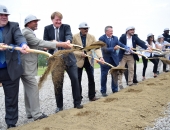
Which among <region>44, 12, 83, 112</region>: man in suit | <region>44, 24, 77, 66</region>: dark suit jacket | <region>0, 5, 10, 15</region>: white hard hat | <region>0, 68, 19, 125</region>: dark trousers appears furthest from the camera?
<region>44, 24, 77, 66</region>: dark suit jacket

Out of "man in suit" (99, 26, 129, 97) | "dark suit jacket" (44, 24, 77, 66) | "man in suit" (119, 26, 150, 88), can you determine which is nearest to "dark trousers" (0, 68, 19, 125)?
"dark suit jacket" (44, 24, 77, 66)

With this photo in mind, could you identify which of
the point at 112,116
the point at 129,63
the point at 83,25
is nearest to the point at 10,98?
the point at 112,116

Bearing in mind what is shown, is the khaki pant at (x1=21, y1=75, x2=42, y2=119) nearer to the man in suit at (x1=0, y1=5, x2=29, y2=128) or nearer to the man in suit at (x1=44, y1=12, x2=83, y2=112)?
the man in suit at (x1=0, y1=5, x2=29, y2=128)

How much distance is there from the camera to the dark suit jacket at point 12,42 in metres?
4.59

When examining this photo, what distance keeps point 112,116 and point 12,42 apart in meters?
2.32

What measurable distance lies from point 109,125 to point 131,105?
1445mm

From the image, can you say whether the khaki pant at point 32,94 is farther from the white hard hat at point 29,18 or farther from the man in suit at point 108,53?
the man in suit at point 108,53

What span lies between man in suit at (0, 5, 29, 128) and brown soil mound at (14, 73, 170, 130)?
0.41m

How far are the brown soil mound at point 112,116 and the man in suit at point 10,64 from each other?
1.35 feet

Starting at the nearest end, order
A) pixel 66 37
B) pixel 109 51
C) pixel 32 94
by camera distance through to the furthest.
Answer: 1. pixel 32 94
2. pixel 66 37
3. pixel 109 51

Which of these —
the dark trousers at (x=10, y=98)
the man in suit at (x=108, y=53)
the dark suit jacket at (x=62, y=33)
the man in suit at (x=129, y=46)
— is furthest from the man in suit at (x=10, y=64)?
the man in suit at (x=129, y=46)

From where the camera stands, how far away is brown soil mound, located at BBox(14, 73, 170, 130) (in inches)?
172

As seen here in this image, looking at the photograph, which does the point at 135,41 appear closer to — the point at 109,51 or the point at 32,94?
the point at 109,51

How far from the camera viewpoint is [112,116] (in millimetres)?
4848
